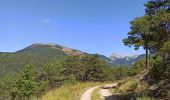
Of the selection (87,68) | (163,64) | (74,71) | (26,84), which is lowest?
(26,84)

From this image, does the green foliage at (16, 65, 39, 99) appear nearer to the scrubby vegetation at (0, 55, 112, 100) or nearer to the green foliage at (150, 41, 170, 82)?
the scrubby vegetation at (0, 55, 112, 100)

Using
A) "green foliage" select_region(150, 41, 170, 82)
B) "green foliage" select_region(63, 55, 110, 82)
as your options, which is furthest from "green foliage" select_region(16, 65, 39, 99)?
"green foliage" select_region(150, 41, 170, 82)

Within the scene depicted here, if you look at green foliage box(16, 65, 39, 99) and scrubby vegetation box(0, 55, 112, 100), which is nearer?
green foliage box(16, 65, 39, 99)

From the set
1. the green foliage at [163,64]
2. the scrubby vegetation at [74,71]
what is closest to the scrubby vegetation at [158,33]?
the green foliage at [163,64]

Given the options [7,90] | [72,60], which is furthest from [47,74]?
[7,90]

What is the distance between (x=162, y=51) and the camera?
74.5 feet

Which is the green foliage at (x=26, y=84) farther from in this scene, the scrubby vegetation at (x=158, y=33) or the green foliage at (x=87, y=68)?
the scrubby vegetation at (x=158, y=33)

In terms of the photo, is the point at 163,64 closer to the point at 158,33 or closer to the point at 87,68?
the point at 158,33

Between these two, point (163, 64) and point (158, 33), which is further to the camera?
point (158, 33)

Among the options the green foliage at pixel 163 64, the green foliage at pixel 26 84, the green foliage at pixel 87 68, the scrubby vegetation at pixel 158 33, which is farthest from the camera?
the green foliage at pixel 87 68

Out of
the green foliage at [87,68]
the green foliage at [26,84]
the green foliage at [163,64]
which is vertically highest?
the green foliage at [87,68]

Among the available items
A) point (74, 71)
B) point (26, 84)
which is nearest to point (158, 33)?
point (26, 84)

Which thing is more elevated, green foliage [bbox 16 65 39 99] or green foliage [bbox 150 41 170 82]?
green foliage [bbox 150 41 170 82]

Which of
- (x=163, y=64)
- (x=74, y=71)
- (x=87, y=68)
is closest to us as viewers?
(x=163, y=64)
